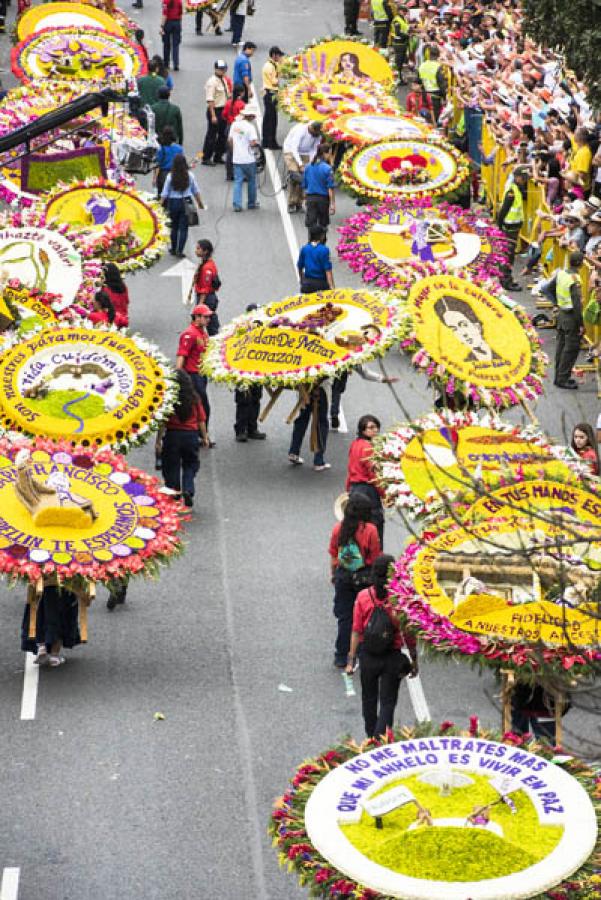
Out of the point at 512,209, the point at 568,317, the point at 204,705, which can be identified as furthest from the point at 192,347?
the point at 512,209

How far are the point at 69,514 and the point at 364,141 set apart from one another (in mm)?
14918

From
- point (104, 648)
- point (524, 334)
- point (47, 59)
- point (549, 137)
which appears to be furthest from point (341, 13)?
point (104, 648)

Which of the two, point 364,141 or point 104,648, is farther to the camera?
point 364,141

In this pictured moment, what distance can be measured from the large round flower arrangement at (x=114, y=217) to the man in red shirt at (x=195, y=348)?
294 cm

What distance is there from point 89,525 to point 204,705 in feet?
5.67

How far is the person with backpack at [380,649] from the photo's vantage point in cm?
1566

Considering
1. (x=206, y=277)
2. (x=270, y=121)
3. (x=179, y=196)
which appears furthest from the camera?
(x=270, y=121)

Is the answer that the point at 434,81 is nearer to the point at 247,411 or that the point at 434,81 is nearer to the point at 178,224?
the point at 178,224

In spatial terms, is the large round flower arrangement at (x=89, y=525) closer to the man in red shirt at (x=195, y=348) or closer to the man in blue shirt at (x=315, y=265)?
the man in red shirt at (x=195, y=348)

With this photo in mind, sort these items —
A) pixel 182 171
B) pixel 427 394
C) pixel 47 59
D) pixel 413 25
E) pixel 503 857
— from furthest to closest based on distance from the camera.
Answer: pixel 413 25 < pixel 47 59 < pixel 182 171 < pixel 427 394 < pixel 503 857

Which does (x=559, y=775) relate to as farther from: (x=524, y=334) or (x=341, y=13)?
(x=341, y=13)

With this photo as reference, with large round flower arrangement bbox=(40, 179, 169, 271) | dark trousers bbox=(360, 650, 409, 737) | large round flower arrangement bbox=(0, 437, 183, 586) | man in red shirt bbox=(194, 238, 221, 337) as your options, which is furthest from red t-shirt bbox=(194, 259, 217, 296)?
dark trousers bbox=(360, 650, 409, 737)

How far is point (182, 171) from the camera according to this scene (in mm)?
27656

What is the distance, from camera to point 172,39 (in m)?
38.9
